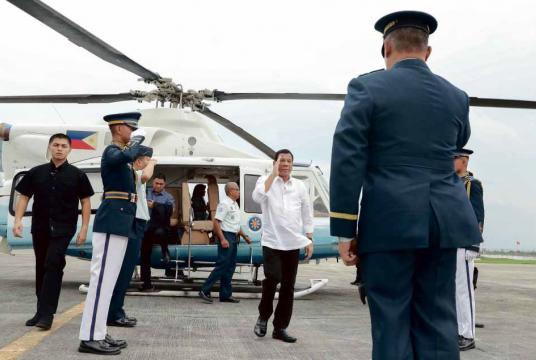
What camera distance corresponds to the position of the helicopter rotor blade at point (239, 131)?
10.1 m

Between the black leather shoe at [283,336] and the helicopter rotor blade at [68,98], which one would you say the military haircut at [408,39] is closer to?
the black leather shoe at [283,336]

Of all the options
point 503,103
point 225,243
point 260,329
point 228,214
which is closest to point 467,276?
point 260,329

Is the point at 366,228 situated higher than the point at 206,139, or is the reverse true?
the point at 206,139

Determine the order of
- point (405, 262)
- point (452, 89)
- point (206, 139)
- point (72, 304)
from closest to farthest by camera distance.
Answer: point (405, 262) → point (452, 89) → point (72, 304) → point (206, 139)

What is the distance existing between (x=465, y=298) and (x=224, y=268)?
11.9 ft

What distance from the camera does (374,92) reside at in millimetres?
2594

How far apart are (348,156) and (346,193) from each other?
16 cm

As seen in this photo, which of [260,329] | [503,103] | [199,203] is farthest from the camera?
[199,203]

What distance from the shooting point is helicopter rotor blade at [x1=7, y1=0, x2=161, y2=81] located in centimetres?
593

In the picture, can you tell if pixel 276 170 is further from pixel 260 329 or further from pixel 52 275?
pixel 52 275

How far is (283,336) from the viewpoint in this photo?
5164 millimetres

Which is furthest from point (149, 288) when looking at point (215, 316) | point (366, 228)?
point (366, 228)

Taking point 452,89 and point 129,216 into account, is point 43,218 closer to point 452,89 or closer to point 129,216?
point 129,216

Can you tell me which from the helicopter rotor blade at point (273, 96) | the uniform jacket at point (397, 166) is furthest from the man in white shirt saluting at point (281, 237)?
the helicopter rotor blade at point (273, 96)
